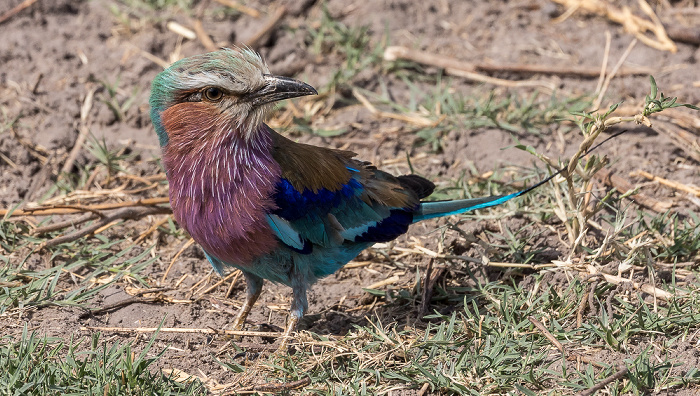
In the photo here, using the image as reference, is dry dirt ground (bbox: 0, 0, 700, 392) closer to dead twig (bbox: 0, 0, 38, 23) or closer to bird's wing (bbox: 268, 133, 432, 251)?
dead twig (bbox: 0, 0, 38, 23)

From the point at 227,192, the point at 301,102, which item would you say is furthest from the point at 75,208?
the point at 301,102

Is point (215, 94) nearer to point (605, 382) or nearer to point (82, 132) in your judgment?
point (605, 382)

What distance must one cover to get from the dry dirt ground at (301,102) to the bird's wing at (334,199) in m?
0.49

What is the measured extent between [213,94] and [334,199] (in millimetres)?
806

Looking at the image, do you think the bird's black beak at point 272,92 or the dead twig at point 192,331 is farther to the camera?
the dead twig at point 192,331

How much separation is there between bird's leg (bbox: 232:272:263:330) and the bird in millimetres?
187

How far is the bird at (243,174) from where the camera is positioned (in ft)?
11.9

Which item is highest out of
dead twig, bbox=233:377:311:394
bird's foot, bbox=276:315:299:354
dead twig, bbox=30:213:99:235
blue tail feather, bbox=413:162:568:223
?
dead twig, bbox=30:213:99:235

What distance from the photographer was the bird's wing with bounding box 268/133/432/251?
373 cm

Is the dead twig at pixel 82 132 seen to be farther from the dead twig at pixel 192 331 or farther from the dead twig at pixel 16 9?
the dead twig at pixel 192 331

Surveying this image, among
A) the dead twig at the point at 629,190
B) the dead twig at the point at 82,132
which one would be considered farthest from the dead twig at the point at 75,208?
the dead twig at the point at 629,190

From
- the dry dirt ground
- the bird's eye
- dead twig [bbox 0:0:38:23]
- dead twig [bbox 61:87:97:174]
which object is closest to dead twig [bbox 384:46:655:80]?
the dry dirt ground

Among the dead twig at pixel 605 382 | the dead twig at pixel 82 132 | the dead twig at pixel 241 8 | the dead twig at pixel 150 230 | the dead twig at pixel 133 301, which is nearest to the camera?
the dead twig at pixel 605 382

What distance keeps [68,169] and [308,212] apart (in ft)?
7.26
